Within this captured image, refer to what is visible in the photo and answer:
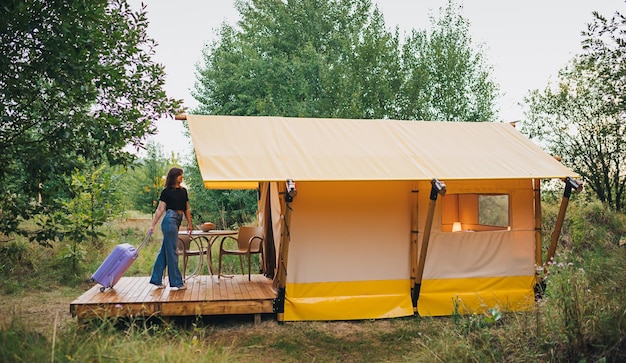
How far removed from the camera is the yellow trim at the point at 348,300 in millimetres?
6762

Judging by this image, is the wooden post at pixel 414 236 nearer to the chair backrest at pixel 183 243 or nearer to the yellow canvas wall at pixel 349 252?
the yellow canvas wall at pixel 349 252

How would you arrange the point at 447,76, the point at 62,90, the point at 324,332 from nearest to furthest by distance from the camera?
the point at 62,90
the point at 324,332
the point at 447,76

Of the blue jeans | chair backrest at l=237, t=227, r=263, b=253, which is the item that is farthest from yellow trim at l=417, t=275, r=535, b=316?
the blue jeans

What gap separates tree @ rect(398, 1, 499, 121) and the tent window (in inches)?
306

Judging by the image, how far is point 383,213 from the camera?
7176 mm

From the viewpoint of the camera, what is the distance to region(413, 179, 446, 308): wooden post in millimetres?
6387

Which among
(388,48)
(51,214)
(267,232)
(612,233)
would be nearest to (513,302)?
(267,232)

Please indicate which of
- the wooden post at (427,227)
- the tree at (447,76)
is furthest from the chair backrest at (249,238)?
the tree at (447,76)

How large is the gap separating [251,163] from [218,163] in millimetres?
365

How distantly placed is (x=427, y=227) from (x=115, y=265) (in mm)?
3769

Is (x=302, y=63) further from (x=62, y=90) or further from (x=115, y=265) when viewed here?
(x=62, y=90)

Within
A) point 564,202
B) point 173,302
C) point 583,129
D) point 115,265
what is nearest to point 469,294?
point 564,202

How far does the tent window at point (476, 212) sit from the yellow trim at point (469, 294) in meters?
0.85

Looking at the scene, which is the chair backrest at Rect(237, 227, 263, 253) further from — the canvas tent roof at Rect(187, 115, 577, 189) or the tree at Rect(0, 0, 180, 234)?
the tree at Rect(0, 0, 180, 234)
